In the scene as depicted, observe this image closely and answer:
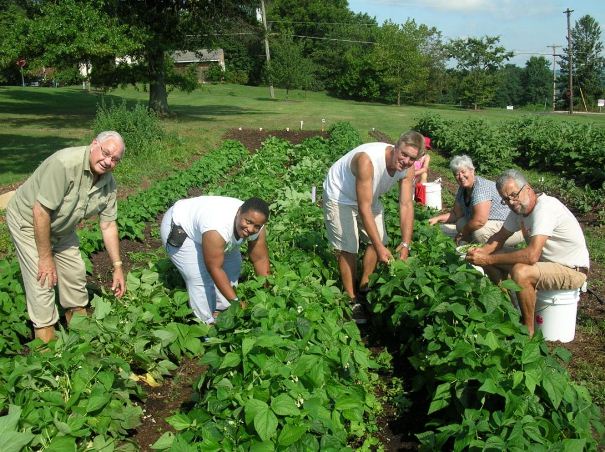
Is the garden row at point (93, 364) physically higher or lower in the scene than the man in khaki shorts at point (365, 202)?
lower

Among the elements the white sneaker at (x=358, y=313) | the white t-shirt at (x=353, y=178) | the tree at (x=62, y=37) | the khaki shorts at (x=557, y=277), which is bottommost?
the white sneaker at (x=358, y=313)

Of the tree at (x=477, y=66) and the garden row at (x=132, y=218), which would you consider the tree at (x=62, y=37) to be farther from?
the tree at (x=477, y=66)

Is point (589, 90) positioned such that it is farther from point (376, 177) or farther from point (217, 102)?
point (376, 177)

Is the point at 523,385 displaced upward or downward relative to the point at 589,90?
downward

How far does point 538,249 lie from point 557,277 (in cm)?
33

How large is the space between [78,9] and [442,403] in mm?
15085

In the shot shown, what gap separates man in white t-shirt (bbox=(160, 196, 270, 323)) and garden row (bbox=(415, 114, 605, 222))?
22.1ft

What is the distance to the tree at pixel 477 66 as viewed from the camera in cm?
4822

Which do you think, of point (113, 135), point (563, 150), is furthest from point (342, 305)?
point (563, 150)

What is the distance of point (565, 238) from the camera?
462 cm

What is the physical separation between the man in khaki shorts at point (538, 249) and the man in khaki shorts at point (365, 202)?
697 mm

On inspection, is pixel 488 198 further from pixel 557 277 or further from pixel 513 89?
pixel 513 89

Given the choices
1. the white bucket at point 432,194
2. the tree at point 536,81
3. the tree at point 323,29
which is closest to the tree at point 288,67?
the tree at point 323,29

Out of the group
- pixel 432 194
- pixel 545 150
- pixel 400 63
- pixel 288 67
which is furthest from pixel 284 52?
pixel 432 194
